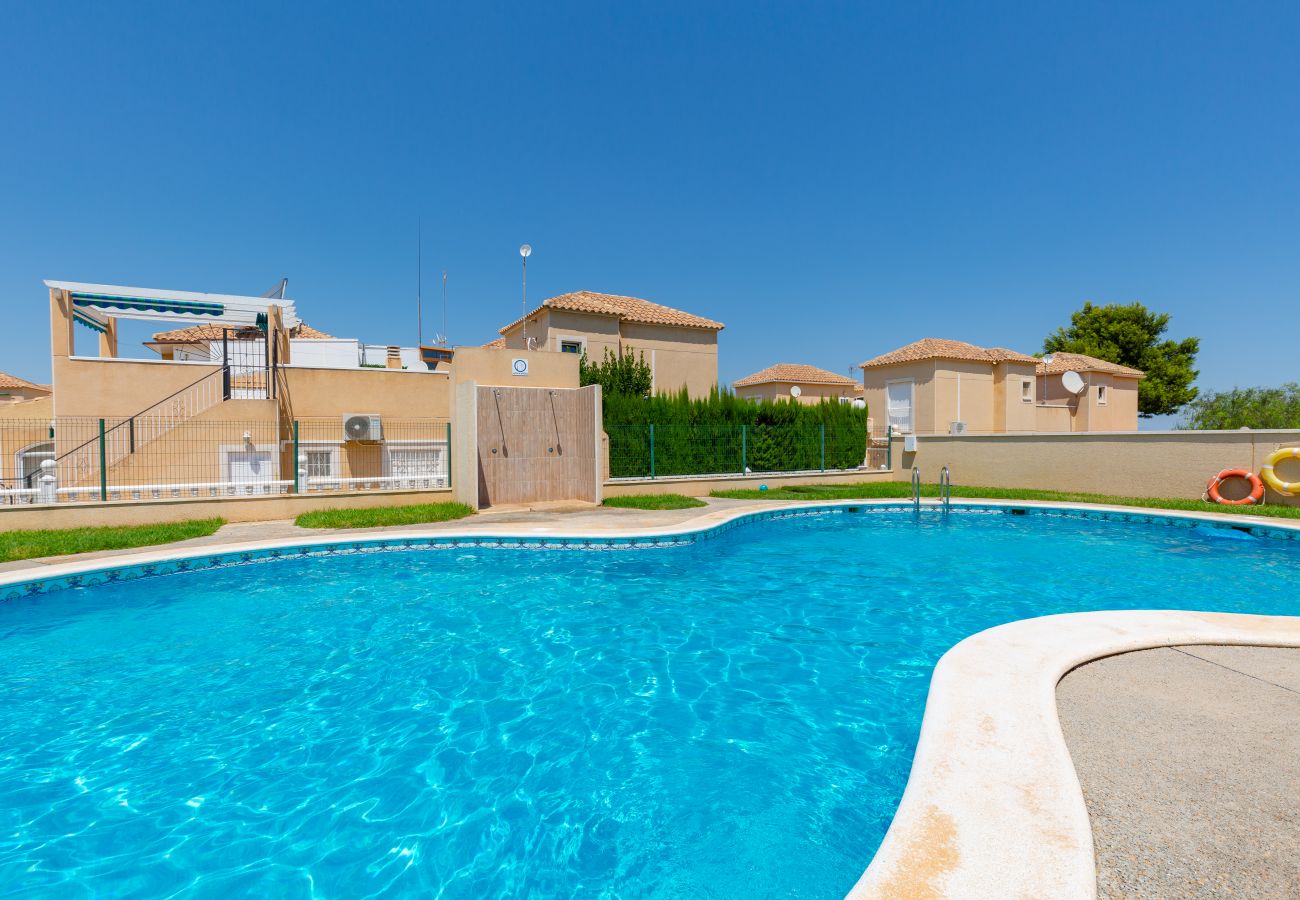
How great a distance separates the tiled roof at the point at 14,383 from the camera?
35.2 m

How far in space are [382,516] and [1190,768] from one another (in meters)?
12.5

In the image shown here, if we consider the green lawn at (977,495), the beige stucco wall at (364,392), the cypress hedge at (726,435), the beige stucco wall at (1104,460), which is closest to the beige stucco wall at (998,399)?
the beige stucco wall at (1104,460)

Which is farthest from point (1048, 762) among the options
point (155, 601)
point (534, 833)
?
point (155, 601)

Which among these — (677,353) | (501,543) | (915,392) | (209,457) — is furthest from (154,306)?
(915,392)

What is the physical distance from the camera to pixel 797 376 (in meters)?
37.9

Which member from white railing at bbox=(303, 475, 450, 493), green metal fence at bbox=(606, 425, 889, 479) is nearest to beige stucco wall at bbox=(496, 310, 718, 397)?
green metal fence at bbox=(606, 425, 889, 479)

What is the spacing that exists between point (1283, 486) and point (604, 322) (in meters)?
20.8

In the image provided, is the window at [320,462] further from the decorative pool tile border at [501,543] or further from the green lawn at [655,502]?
the green lawn at [655,502]

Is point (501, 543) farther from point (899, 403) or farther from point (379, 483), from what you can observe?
point (899, 403)

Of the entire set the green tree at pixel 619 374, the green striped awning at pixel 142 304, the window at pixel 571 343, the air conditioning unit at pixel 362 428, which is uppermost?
the window at pixel 571 343

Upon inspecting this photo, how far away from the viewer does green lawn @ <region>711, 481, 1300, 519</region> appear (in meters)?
13.2

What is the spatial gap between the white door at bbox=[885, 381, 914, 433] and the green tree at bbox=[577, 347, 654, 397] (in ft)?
40.2

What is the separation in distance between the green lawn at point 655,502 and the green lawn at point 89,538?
8557 mm

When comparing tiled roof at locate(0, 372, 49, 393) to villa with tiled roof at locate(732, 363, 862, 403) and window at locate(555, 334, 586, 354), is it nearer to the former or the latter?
window at locate(555, 334, 586, 354)
